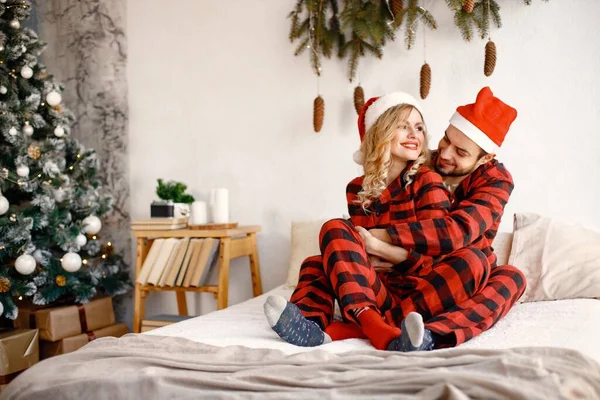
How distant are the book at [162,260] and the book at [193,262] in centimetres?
11

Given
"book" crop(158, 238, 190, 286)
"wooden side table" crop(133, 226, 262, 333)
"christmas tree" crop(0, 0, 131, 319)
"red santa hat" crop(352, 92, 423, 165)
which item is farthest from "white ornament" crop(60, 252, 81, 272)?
"red santa hat" crop(352, 92, 423, 165)

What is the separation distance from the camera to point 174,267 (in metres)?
2.46

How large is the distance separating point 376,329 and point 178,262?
1.31 metres

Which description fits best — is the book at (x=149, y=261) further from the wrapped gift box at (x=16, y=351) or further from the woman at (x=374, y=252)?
the woman at (x=374, y=252)

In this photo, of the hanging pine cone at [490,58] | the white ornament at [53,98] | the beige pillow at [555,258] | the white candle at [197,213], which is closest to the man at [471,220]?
the beige pillow at [555,258]

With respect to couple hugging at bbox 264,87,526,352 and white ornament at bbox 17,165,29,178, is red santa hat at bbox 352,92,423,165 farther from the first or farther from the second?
white ornament at bbox 17,165,29,178

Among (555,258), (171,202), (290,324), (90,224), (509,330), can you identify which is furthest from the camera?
(171,202)

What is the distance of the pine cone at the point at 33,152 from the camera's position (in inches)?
93.9

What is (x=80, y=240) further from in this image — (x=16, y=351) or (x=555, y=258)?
(x=555, y=258)

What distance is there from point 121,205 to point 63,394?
81.2 inches

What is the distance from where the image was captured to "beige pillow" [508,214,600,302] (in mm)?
1880

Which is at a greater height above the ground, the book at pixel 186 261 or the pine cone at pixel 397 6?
the pine cone at pixel 397 6

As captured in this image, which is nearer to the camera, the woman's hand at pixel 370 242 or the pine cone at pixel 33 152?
the woman's hand at pixel 370 242

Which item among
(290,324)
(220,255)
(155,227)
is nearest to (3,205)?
(155,227)
